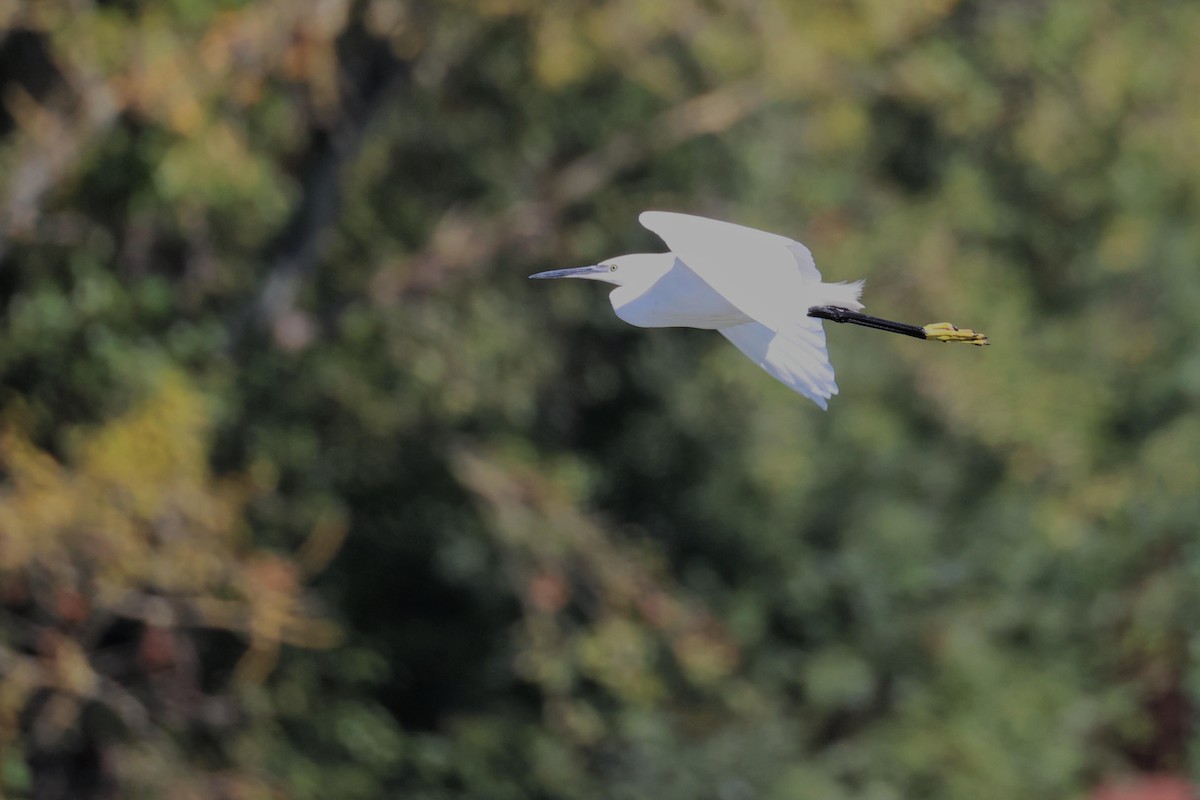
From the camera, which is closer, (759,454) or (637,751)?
(637,751)

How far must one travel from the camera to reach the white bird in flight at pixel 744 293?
362 cm

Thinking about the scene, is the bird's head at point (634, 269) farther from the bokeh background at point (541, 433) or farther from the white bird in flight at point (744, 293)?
the bokeh background at point (541, 433)

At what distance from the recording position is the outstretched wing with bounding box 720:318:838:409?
3916 mm

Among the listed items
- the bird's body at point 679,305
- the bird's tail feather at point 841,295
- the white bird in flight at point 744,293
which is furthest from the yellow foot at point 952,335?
the bird's body at point 679,305

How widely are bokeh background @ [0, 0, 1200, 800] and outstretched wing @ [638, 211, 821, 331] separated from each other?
147 inches

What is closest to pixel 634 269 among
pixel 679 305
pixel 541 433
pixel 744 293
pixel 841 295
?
pixel 679 305

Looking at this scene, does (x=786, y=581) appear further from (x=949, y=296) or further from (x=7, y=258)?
(x=7, y=258)

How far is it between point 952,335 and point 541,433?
20.0 ft

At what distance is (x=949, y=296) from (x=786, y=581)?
188 centimetres

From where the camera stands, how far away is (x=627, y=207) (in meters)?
9.73

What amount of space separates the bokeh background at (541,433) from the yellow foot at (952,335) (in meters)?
3.50

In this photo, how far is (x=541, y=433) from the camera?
10477 millimetres

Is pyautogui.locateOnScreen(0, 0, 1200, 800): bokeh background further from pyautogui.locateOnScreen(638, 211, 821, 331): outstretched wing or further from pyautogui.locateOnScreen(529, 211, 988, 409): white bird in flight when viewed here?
pyautogui.locateOnScreen(638, 211, 821, 331): outstretched wing

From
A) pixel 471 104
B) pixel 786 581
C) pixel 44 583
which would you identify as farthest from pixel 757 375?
pixel 44 583
